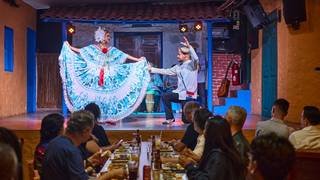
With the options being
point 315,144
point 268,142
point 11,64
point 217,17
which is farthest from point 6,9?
point 268,142

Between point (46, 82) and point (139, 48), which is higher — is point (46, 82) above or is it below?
below

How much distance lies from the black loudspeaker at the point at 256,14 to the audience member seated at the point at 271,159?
849 cm

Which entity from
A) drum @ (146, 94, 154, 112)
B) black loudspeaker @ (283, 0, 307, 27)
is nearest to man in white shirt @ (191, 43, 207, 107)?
drum @ (146, 94, 154, 112)

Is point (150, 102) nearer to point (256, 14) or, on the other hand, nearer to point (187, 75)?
point (187, 75)

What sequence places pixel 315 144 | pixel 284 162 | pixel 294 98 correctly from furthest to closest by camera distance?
pixel 294 98, pixel 315 144, pixel 284 162

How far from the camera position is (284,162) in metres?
2.18

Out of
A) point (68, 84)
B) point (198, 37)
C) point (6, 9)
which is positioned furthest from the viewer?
point (198, 37)

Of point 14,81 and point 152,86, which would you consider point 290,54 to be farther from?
point 14,81

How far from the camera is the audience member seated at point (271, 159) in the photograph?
217 centimetres

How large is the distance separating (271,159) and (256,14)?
8.76 m

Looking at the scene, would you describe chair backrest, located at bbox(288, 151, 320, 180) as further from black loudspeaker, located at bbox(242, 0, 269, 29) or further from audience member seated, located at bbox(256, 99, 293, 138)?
black loudspeaker, located at bbox(242, 0, 269, 29)

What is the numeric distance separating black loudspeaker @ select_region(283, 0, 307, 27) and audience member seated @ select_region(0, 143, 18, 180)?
7338 millimetres

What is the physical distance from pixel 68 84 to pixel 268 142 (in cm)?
766

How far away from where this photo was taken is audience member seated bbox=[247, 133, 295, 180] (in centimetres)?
217
